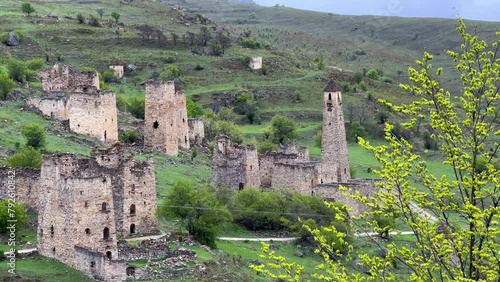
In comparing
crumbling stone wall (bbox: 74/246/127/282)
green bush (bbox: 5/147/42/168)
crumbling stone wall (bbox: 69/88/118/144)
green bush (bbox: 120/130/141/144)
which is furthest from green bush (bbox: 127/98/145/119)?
crumbling stone wall (bbox: 74/246/127/282)

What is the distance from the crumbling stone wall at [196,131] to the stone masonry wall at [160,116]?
4.83 meters

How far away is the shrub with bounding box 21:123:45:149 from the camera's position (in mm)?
50394

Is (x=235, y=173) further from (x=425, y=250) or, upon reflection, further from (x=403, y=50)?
(x=403, y=50)

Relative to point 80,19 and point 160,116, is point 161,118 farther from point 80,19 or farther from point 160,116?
point 80,19

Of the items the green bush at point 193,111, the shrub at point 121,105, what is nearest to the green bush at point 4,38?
the green bush at point 193,111

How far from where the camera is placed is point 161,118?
5859cm

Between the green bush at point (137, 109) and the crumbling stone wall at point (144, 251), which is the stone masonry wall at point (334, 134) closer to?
the green bush at point (137, 109)

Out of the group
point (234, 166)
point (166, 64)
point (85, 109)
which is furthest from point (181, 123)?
point (166, 64)

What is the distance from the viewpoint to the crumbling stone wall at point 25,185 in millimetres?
40875

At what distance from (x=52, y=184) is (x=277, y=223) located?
1649cm

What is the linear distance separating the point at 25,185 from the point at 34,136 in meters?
9.97

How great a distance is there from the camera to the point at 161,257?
37.6 meters

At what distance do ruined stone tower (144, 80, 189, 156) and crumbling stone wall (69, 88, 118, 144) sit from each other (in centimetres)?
267

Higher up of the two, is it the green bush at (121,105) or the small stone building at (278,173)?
the green bush at (121,105)
